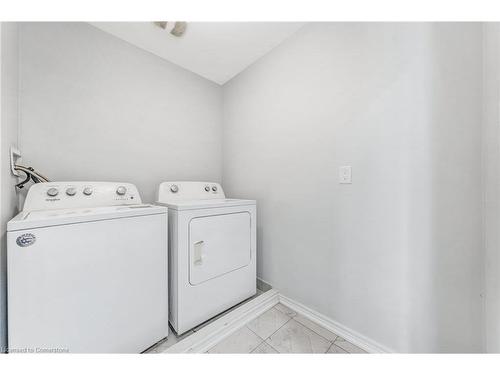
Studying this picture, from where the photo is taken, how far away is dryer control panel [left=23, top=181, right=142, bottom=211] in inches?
40.9

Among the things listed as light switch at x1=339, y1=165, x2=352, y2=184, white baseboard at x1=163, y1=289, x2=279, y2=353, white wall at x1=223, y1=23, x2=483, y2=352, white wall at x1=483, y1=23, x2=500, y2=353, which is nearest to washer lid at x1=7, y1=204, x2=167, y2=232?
white baseboard at x1=163, y1=289, x2=279, y2=353

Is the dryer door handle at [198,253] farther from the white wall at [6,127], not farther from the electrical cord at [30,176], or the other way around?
the electrical cord at [30,176]

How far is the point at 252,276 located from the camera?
1.55 meters

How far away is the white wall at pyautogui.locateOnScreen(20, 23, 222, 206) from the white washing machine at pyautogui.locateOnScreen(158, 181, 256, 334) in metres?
0.42

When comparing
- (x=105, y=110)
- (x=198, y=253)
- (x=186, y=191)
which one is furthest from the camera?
(x=186, y=191)

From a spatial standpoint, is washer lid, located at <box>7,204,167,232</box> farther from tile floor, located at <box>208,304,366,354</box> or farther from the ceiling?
the ceiling

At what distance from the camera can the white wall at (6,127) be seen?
76 cm

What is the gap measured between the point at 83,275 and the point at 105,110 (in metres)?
1.27

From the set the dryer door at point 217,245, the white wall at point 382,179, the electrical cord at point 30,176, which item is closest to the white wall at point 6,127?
the electrical cord at point 30,176

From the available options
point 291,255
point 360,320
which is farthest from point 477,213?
point 291,255

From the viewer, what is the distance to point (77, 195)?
115cm

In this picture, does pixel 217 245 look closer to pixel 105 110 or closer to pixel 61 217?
pixel 61 217

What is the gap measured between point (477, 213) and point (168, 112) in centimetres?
224

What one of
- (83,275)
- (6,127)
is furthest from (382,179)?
(6,127)
